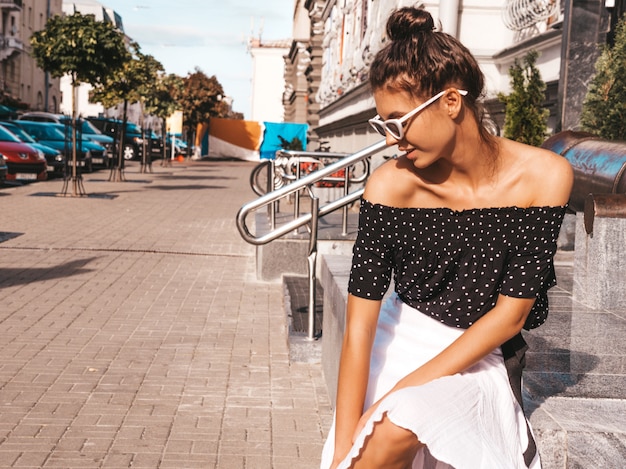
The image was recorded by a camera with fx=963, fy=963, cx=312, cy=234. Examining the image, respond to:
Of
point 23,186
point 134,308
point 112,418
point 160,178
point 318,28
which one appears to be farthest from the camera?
point 318,28

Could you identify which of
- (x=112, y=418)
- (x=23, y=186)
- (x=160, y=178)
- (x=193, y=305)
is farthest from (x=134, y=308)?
(x=160, y=178)

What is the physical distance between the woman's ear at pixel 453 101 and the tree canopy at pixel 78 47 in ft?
62.6

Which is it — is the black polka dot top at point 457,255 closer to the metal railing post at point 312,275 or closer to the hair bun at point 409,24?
the hair bun at point 409,24

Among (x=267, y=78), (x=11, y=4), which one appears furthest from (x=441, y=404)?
(x=267, y=78)

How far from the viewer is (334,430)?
2.54 metres

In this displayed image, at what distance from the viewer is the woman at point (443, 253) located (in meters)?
2.46

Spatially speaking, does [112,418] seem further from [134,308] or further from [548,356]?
[134,308]

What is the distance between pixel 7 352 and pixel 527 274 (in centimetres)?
465

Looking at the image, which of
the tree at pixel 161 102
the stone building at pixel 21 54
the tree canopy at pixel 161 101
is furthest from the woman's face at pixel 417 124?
the stone building at pixel 21 54

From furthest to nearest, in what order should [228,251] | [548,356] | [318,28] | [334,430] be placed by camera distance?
[318,28] < [228,251] < [548,356] < [334,430]

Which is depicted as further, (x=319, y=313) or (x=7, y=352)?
(x=319, y=313)

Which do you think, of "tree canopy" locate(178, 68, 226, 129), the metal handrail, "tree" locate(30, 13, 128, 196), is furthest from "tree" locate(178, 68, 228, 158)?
the metal handrail

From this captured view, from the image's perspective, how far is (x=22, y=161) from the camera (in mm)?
24484

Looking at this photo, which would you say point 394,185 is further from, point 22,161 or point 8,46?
point 8,46
